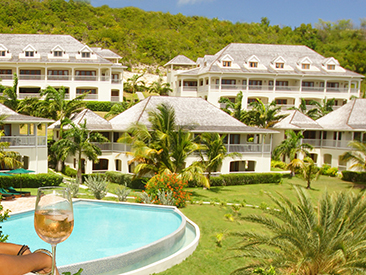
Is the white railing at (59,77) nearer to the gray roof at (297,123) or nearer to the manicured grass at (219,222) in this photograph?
the gray roof at (297,123)

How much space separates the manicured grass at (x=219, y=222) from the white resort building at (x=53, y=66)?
27.5 meters

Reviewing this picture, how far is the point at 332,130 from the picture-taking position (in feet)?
121

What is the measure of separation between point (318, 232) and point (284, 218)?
1.49 metres

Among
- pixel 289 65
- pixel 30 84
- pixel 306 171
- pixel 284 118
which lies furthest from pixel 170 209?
pixel 289 65

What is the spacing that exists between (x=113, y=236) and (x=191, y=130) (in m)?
16.5

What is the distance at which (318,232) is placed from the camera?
8.52 metres

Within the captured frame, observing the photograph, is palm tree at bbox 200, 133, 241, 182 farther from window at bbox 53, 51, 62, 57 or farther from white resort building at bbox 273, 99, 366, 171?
window at bbox 53, 51, 62, 57

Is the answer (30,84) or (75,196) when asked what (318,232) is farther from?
(30,84)

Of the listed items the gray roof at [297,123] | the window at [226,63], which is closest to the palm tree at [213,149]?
the gray roof at [297,123]

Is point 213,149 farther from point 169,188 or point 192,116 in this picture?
point 192,116

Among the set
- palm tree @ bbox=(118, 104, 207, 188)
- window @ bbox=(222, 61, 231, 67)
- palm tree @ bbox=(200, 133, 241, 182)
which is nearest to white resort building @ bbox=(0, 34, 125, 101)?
window @ bbox=(222, 61, 231, 67)

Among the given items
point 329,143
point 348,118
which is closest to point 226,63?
point 348,118

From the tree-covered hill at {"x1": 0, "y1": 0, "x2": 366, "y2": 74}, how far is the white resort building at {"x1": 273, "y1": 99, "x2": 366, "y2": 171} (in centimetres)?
4063

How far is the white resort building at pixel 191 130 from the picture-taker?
29891 millimetres
